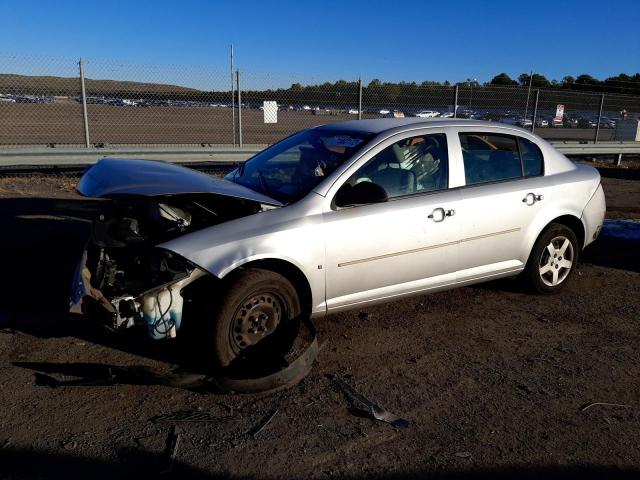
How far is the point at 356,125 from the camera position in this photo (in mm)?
4844

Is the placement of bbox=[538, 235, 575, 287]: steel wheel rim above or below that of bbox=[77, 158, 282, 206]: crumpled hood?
below

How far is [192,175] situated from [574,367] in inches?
119

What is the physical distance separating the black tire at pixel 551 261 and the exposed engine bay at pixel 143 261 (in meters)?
2.65

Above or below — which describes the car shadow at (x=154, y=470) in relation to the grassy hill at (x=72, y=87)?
below

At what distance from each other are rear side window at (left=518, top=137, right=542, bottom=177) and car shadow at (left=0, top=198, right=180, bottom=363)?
11.0ft

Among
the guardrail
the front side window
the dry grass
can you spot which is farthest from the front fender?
the guardrail

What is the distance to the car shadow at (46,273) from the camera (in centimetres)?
419

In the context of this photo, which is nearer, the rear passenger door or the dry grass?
the rear passenger door

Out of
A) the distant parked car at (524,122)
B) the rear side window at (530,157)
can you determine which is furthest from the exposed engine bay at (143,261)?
the distant parked car at (524,122)

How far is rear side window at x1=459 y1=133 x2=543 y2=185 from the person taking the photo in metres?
4.71

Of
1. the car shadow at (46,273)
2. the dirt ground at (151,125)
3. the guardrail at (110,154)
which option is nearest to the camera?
the car shadow at (46,273)

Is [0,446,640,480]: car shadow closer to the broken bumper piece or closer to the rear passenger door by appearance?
the broken bumper piece

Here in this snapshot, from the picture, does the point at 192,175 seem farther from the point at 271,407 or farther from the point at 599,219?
the point at 599,219

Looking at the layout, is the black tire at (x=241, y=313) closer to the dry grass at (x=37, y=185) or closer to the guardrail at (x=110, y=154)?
the dry grass at (x=37, y=185)
